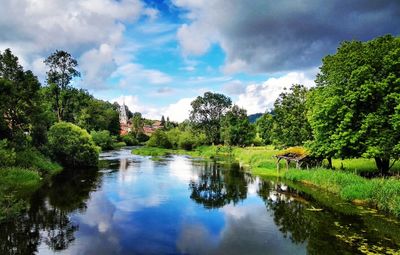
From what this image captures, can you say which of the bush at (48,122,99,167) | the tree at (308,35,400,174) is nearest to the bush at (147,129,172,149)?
the bush at (48,122,99,167)

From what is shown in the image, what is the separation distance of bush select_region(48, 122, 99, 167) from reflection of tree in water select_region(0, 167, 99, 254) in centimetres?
1479

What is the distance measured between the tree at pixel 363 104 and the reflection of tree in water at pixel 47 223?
23630 mm

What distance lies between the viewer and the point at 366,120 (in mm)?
30703

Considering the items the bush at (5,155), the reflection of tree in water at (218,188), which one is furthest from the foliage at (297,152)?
the bush at (5,155)

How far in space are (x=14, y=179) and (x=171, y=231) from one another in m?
18.3

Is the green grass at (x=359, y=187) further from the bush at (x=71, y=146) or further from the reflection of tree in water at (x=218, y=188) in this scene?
the bush at (x=71, y=146)

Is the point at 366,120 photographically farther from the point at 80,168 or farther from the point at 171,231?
the point at 80,168

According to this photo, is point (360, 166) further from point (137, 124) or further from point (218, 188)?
point (137, 124)

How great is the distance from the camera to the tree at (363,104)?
30250 millimetres

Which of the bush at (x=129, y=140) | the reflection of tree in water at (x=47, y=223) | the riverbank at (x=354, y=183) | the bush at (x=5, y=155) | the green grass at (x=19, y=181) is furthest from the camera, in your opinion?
the bush at (x=129, y=140)

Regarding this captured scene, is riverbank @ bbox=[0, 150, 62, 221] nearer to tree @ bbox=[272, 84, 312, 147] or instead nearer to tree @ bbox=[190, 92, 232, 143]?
tree @ bbox=[272, 84, 312, 147]

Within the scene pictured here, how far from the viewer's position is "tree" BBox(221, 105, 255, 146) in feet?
320

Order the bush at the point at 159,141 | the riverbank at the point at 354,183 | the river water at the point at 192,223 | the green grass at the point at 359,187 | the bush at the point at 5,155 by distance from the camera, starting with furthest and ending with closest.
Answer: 1. the bush at the point at 159,141
2. the bush at the point at 5,155
3. the riverbank at the point at 354,183
4. the green grass at the point at 359,187
5. the river water at the point at 192,223

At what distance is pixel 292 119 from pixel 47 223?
1441 inches
